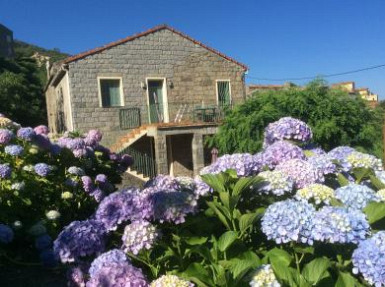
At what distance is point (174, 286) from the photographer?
1.39 m

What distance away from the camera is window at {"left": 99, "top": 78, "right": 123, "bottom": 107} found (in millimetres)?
16297

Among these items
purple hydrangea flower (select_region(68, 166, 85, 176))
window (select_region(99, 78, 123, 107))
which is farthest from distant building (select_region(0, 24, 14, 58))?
purple hydrangea flower (select_region(68, 166, 85, 176))

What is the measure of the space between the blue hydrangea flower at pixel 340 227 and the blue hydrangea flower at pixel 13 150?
8.38ft

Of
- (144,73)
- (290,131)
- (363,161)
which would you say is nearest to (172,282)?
(363,161)

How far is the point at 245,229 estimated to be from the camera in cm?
166

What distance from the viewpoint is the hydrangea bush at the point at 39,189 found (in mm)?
2760

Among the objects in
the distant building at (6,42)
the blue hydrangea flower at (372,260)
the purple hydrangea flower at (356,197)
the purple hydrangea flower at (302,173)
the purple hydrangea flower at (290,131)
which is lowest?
the blue hydrangea flower at (372,260)

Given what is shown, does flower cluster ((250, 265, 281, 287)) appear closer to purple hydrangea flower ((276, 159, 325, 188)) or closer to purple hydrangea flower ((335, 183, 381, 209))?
purple hydrangea flower ((335, 183, 381, 209))

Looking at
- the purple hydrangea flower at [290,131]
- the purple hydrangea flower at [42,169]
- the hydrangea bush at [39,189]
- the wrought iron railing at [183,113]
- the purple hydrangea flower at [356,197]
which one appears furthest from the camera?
the wrought iron railing at [183,113]

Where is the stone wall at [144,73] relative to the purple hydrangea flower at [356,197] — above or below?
above

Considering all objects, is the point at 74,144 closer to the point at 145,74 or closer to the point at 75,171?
the point at 75,171

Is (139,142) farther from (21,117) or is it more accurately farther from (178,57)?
(21,117)

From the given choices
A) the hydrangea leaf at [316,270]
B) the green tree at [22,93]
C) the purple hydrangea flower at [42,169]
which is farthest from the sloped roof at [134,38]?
the hydrangea leaf at [316,270]

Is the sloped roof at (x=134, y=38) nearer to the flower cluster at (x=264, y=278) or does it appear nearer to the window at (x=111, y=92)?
the window at (x=111, y=92)
